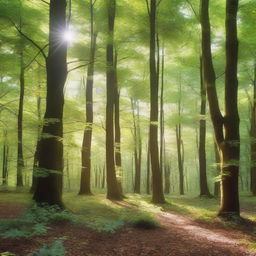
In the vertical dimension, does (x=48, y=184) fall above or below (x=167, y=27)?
below

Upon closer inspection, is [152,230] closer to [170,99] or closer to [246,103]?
[170,99]

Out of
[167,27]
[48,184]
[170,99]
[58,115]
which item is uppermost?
[167,27]

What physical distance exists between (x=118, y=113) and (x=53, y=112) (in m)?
9.42

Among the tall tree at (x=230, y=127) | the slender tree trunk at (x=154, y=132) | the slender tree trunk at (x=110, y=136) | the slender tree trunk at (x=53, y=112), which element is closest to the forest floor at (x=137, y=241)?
the slender tree trunk at (x=53, y=112)

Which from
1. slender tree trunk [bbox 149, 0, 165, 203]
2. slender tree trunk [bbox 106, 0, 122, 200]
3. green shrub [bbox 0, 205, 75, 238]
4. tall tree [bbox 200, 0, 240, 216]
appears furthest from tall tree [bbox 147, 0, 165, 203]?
green shrub [bbox 0, 205, 75, 238]

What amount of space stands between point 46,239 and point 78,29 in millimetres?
13571

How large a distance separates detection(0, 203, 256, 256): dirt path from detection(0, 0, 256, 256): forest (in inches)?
1.0

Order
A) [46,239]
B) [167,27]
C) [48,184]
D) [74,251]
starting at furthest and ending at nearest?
[167,27] → [48,184] → [46,239] → [74,251]

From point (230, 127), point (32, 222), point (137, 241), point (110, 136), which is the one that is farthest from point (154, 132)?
point (32, 222)

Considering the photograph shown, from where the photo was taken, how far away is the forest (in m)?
6.47

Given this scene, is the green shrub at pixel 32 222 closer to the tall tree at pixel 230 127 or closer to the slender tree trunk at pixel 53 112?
the slender tree trunk at pixel 53 112

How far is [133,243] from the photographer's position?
19.5 ft

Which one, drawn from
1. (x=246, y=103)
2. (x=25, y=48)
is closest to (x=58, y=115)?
(x=25, y=48)

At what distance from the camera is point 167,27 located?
15.3 meters
